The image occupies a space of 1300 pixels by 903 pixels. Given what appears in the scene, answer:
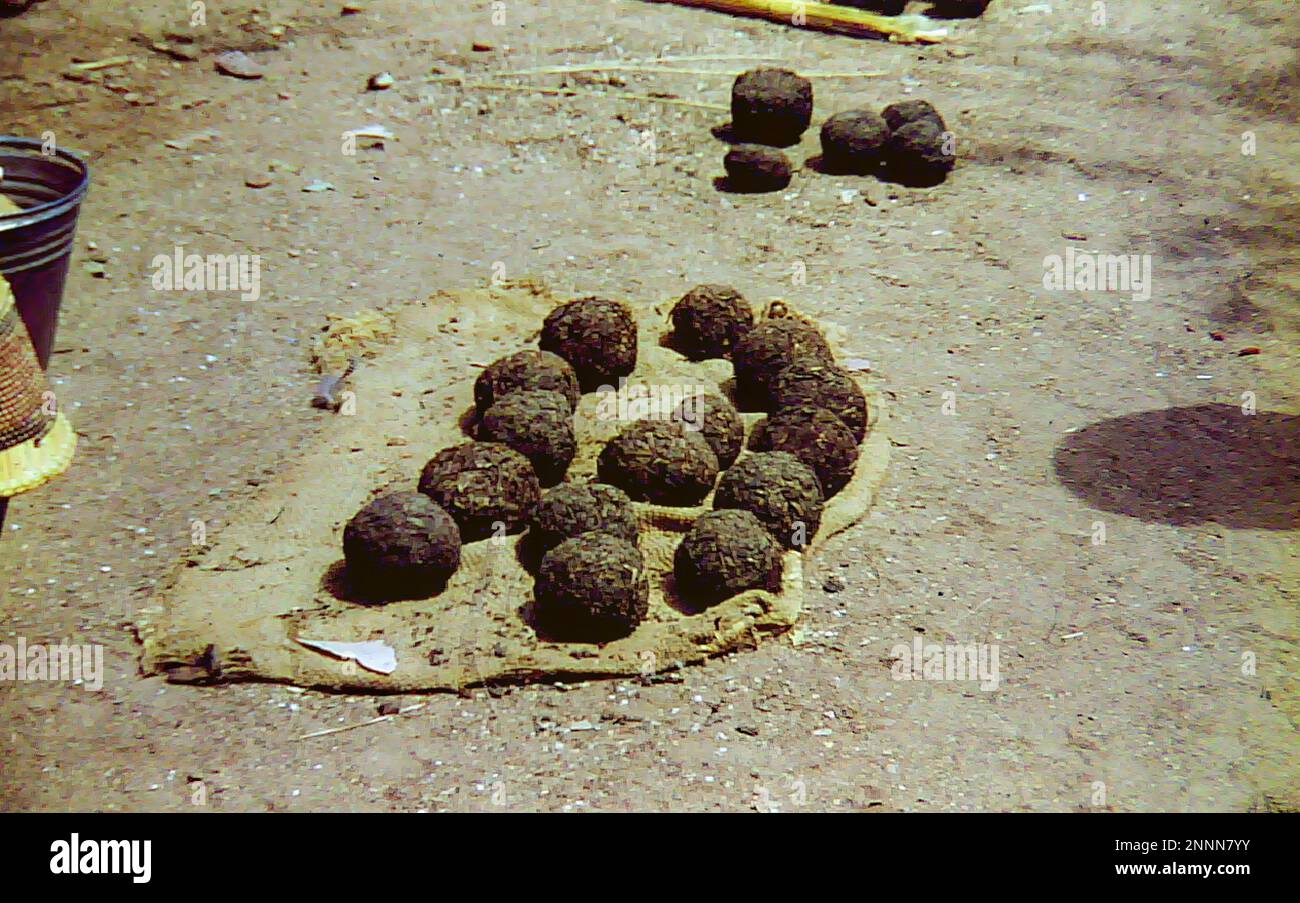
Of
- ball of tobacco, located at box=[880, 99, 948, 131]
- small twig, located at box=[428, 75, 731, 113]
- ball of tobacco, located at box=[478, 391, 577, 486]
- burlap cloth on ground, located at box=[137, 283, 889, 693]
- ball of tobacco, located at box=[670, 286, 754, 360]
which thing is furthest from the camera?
small twig, located at box=[428, 75, 731, 113]

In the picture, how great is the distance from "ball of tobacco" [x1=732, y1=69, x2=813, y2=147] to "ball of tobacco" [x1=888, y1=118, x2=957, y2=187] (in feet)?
2.43

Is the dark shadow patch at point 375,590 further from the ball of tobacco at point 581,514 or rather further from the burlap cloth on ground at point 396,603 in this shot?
the ball of tobacco at point 581,514

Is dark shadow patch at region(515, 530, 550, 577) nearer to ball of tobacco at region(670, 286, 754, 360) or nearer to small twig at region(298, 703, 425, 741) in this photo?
small twig at region(298, 703, 425, 741)

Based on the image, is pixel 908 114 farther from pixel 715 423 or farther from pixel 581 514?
pixel 581 514

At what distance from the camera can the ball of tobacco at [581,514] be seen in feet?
17.9

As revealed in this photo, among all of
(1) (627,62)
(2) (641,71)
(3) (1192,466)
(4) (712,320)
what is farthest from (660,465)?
(1) (627,62)

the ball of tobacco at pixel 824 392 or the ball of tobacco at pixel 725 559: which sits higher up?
the ball of tobacco at pixel 824 392

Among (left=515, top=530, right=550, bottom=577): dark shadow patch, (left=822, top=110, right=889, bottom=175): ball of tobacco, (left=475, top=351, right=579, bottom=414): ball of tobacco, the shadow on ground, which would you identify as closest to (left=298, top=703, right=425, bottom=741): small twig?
(left=515, top=530, right=550, bottom=577): dark shadow patch

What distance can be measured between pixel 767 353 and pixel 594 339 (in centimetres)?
88

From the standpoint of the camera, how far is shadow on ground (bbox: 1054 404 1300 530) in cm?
605

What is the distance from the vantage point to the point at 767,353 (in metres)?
6.59

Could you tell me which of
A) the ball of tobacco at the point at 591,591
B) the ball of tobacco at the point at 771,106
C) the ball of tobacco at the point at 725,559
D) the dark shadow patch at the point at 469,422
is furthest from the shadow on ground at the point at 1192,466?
the ball of tobacco at the point at 771,106

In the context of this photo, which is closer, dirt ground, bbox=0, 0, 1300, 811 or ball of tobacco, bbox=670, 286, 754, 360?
dirt ground, bbox=0, 0, 1300, 811

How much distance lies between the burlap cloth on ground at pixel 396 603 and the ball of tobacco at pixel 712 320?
63cm
